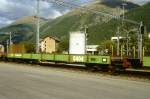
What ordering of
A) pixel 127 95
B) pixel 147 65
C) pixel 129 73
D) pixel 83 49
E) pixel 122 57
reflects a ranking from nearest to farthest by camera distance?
pixel 127 95 < pixel 147 65 < pixel 129 73 < pixel 122 57 < pixel 83 49

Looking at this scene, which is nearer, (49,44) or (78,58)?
(78,58)

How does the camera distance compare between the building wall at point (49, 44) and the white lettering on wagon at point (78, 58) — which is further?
the building wall at point (49, 44)

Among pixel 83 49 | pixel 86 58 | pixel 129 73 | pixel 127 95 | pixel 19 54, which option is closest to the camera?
pixel 127 95

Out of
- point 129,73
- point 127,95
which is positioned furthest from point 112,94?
point 129,73

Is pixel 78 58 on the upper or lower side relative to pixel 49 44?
lower

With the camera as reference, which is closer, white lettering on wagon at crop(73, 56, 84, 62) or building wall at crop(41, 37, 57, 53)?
white lettering on wagon at crop(73, 56, 84, 62)

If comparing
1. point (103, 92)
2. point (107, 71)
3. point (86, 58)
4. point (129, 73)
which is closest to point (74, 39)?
point (86, 58)

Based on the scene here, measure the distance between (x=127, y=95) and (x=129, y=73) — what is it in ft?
46.0

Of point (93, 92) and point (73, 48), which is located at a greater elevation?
point (73, 48)

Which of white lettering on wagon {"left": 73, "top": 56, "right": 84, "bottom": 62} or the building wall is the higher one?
the building wall

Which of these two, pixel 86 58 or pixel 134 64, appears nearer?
pixel 134 64

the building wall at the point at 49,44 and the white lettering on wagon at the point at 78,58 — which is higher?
the building wall at the point at 49,44

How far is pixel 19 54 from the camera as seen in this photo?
167 feet

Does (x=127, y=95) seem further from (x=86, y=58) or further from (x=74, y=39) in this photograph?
(x=74, y=39)
